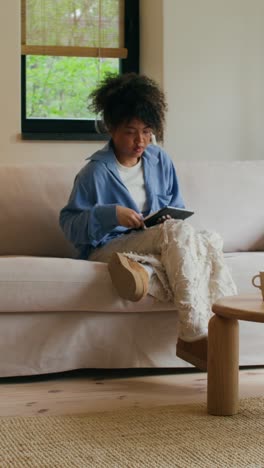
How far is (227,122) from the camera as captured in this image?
4605 millimetres

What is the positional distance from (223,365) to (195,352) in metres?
0.32

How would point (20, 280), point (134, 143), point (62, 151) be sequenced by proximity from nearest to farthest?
point (20, 280) → point (134, 143) → point (62, 151)

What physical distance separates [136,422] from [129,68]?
293 cm

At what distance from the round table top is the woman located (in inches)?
11.8

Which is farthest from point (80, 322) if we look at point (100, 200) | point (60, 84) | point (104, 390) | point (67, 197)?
point (60, 84)

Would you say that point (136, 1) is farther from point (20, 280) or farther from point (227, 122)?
point (20, 280)

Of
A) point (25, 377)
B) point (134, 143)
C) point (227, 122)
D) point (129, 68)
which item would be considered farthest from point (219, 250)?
point (129, 68)

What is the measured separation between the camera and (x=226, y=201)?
3.51 meters

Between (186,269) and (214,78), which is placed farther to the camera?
(214,78)

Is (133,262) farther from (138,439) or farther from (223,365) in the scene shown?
(138,439)

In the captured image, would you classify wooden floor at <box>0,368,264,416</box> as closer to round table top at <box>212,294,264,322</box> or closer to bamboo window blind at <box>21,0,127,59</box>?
round table top at <box>212,294,264,322</box>

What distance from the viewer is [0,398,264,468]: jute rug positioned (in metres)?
1.88

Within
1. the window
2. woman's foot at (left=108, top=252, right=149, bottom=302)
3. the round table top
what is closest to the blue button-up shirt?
woman's foot at (left=108, top=252, right=149, bottom=302)

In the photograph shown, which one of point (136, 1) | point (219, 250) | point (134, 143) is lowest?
point (219, 250)
